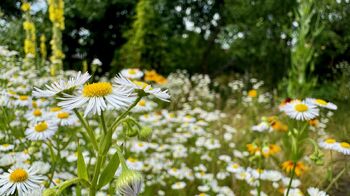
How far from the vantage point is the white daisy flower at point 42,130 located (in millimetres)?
1632

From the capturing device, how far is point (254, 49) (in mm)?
6789

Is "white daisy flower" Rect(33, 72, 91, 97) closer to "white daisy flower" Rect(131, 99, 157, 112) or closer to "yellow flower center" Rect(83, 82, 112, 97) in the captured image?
"yellow flower center" Rect(83, 82, 112, 97)

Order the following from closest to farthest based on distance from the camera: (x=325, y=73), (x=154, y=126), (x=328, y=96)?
(x=154, y=126) → (x=328, y=96) → (x=325, y=73)

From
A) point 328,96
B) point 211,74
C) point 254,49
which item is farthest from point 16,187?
point 211,74

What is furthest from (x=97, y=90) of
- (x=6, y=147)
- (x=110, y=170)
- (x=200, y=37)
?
(x=200, y=37)

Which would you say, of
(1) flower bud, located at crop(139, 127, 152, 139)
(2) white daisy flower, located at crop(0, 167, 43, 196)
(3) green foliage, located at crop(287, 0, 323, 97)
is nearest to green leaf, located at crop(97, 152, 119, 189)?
(1) flower bud, located at crop(139, 127, 152, 139)

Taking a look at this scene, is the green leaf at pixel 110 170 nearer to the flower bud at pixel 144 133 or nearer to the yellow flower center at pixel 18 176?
the flower bud at pixel 144 133

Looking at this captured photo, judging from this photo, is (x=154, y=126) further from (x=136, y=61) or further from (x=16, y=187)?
(x=136, y=61)

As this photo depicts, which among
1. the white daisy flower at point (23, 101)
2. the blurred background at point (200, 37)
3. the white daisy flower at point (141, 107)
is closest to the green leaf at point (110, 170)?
the white daisy flower at point (141, 107)

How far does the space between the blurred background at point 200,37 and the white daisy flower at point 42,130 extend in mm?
4256

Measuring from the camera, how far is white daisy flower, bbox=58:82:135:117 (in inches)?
35.2

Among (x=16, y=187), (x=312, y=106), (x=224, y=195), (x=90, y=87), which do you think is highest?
(x=90, y=87)

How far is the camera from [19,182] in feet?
3.68

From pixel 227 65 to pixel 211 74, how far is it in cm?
35
